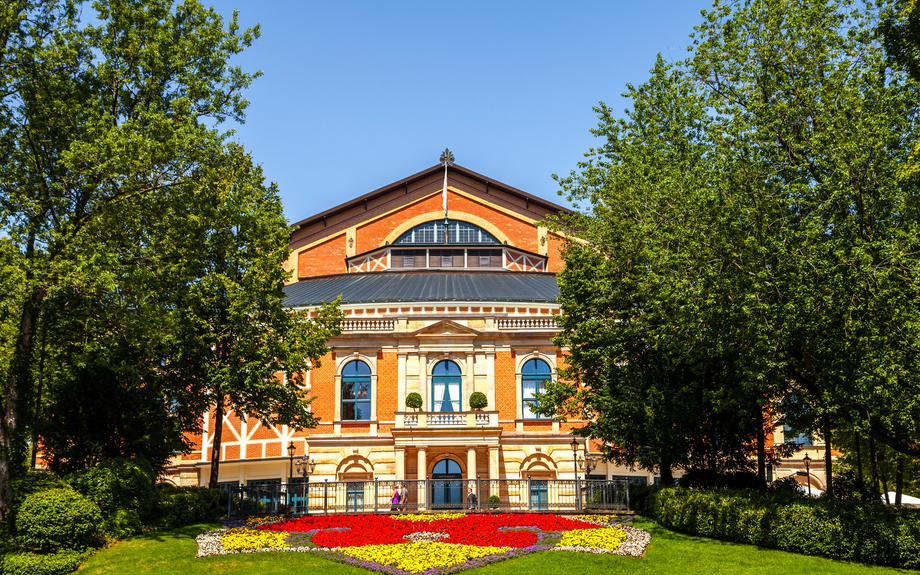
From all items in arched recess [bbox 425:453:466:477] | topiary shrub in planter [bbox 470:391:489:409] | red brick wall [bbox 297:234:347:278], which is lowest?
arched recess [bbox 425:453:466:477]

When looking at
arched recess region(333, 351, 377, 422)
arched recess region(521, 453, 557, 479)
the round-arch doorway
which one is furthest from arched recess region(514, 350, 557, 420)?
arched recess region(333, 351, 377, 422)

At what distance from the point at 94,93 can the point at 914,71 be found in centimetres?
2168

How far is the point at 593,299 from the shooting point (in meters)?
26.3

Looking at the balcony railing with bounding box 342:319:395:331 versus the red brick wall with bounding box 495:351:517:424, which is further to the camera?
the balcony railing with bounding box 342:319:395:331

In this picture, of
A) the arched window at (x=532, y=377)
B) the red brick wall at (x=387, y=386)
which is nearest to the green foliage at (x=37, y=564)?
the red brick wall at (x=387, y=386)

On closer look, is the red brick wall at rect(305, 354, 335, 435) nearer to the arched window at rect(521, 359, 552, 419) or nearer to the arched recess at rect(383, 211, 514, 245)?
the arched window at rect(521, 359, 552, 419)

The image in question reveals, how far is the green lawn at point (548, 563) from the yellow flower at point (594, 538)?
2.92 feet

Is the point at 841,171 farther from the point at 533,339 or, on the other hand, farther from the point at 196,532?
the point at 533,339

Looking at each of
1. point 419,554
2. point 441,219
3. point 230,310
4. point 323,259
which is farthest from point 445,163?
point 419,554

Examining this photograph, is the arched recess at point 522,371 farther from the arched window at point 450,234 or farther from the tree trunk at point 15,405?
the tree trunk at point 15,405

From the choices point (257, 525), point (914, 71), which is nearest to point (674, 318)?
point (914, 71)

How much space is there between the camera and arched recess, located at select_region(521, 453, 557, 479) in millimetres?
35531

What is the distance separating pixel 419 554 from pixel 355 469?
17.7 meters

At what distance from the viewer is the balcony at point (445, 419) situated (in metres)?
33.7
